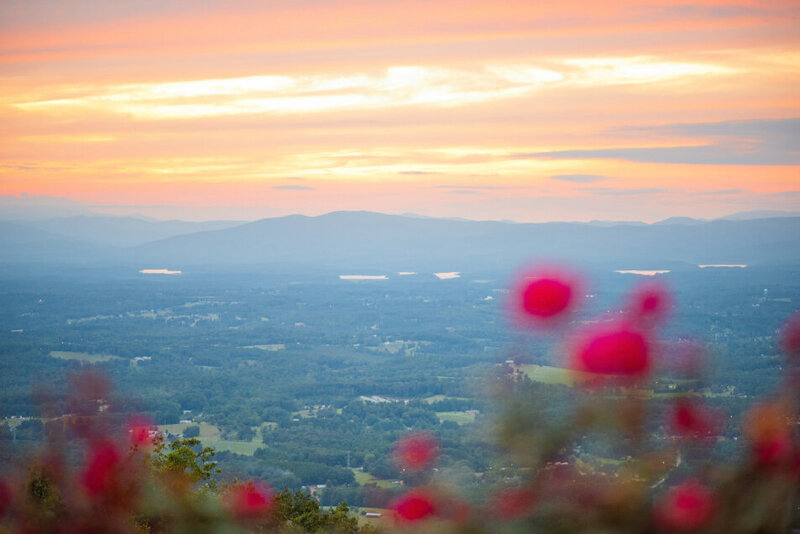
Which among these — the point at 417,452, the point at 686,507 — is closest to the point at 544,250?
the point at 417,452

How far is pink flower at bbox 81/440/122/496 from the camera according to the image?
2787mm

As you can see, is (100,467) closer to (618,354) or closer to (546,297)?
(546,297)

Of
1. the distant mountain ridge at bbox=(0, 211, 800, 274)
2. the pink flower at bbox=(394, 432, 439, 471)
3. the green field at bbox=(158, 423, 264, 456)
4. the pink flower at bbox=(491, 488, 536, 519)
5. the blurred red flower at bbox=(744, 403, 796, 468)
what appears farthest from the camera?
the distant mountain ridge at bbox=(0, 211, 800, 274)

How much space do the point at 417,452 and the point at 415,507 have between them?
0.82ft

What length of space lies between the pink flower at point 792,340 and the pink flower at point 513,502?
0.82 m

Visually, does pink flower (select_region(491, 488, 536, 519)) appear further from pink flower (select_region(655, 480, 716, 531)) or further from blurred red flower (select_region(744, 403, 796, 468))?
blurred red flower (select_region(744, 403, 796, 468))

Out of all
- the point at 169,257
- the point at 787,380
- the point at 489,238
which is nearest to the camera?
the point at 787,380

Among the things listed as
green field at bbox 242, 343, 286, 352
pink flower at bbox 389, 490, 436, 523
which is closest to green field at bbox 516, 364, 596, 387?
pink flower at bbox 389, 490, 436, 523

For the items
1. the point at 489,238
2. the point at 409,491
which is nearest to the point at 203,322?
the point at 409,491

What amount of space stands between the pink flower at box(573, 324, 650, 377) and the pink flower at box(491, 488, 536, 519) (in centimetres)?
39

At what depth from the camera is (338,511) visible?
32.8ft

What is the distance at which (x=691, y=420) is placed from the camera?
7.73 feet

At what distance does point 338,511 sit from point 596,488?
8.06m

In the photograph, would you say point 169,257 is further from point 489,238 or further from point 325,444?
point 325,444
